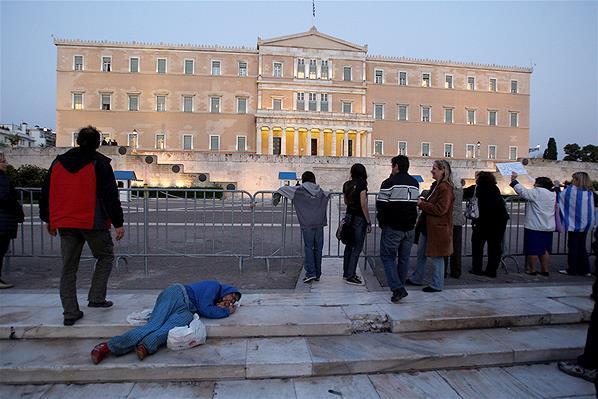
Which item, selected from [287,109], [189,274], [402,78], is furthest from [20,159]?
[402,78]

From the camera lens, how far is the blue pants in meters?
3.58

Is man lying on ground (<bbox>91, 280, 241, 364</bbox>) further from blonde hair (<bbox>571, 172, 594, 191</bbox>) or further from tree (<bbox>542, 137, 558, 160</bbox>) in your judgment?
tree (<bbox>542, 137, 558, 160</bbox>)

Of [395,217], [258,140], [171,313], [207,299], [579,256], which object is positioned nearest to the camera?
[171,313]

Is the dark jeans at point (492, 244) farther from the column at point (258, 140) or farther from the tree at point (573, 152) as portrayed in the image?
the tree at point (573, 152)

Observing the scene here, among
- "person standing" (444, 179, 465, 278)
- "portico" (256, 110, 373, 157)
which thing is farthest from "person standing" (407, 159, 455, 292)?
"portico" (256, 110, 373, 157)

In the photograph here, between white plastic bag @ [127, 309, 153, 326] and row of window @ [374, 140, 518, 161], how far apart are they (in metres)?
48.9

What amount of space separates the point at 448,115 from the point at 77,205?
182 ft

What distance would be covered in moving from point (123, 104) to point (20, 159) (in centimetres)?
1693

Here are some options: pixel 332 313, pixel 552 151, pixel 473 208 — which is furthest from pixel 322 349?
pixel 552 151

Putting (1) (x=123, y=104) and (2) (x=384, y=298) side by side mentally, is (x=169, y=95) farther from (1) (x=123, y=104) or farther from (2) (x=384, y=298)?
(2) (x=384, y=298)

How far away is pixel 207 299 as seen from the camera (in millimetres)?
4344

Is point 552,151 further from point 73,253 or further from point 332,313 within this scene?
point 73,253

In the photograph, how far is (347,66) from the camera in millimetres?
50688

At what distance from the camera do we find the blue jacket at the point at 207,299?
4.27 m
